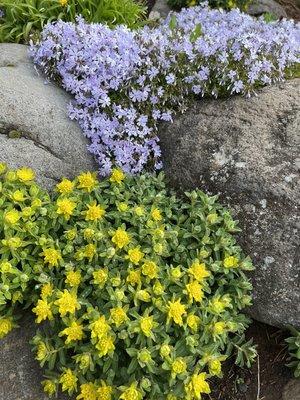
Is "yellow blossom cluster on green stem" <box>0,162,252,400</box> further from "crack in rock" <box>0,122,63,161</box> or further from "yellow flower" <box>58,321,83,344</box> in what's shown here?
"crack in rock" <box>0,122,63,161</box>

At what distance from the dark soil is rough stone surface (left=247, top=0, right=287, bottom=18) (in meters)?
4.33

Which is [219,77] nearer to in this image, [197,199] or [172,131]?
[172,131]

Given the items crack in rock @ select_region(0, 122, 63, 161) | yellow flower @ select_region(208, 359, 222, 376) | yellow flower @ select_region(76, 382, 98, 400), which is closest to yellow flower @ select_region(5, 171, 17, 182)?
crack in rock @ select_region(0, 122, 63, 161)

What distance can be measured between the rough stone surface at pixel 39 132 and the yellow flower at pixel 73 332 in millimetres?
1127

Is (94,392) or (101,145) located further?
(101,145)

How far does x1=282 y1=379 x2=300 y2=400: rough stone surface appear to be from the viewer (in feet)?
10.6

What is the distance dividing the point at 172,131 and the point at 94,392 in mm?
1908

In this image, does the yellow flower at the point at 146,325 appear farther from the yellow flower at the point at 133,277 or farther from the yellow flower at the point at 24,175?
the yellow flower at the point at 24,175

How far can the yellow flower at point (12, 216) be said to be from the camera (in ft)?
9.93

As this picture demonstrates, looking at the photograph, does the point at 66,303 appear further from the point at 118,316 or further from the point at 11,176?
the point at 11,176

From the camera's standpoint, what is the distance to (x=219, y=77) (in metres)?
3.71

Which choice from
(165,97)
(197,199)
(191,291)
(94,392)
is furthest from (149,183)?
(94,392)

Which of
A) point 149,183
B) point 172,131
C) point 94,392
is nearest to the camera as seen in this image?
point 94,392

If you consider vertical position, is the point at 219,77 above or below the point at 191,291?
above
